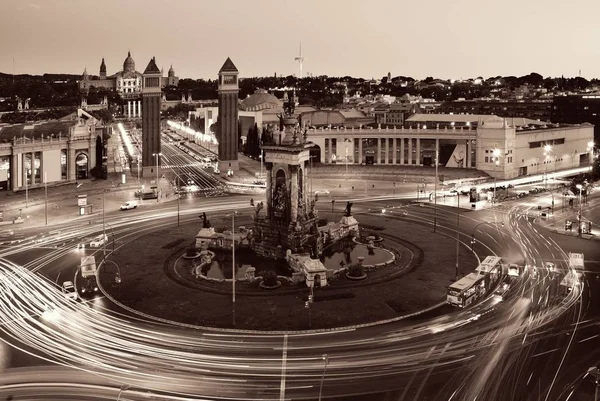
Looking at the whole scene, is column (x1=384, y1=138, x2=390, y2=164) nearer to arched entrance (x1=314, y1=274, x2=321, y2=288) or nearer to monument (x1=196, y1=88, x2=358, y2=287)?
monument (x1=196, y1=88, x2=358, y2=287)

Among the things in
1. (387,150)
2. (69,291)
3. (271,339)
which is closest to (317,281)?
(271,339)

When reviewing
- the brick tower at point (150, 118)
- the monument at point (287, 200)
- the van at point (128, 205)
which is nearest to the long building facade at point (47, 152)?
the brick tower at point (150, 118)

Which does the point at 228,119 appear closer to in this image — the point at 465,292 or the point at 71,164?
the point at 71,164

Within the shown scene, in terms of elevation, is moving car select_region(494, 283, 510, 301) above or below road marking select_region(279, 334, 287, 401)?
above

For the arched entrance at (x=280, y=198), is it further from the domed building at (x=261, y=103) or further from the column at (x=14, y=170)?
the domed building at (x=261, y=103)

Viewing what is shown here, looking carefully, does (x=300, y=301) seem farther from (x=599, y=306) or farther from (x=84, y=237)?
(x=84, y=237)

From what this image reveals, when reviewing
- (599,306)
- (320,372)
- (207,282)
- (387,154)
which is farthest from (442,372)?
Answer: (387,154)

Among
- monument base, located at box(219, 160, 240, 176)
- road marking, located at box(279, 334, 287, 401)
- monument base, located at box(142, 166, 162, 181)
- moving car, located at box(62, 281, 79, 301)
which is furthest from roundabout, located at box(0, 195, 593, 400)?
monument base, located at box(219, 160, 240, 176)

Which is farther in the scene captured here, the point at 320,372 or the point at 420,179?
the point at 420,179
